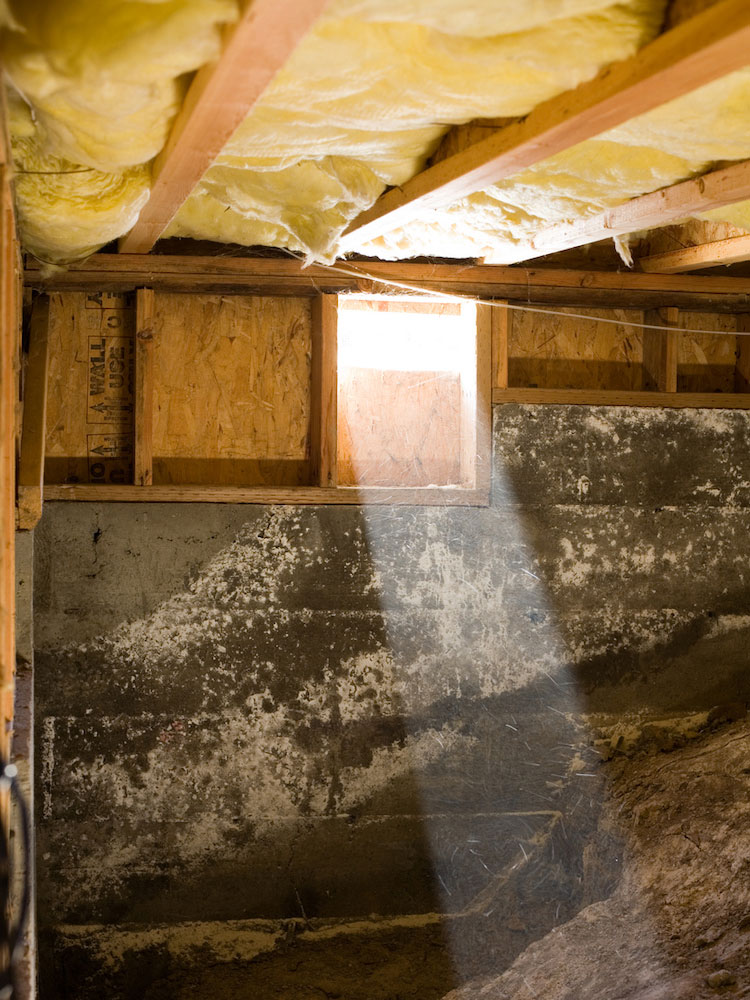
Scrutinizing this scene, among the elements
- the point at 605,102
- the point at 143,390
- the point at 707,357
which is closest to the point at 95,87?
the point at 605,102

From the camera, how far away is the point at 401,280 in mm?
3252

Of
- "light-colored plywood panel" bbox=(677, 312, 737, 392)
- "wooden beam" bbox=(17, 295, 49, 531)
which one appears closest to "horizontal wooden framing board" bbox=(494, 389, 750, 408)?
"light-colored plywood panel" bbox=(677, 312, 737, 392)

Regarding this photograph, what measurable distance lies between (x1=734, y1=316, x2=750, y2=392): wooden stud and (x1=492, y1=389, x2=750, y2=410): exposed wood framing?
15 centimetres

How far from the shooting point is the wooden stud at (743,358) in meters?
3.67

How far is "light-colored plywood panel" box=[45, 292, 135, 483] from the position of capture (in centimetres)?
315

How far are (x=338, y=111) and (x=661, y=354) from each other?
2.19 metres

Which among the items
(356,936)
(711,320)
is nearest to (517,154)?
(711,320)

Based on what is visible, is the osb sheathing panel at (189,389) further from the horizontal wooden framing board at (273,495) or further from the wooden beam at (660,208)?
the wooden beam at (660,208)

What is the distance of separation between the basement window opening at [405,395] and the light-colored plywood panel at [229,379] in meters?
0.20

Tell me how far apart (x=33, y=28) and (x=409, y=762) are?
8.80 feet

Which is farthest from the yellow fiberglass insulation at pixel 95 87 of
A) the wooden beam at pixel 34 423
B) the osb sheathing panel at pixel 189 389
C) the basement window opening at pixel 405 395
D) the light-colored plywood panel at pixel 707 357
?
the light-colored plywood panel at pixel 707 357

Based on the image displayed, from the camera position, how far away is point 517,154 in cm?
177

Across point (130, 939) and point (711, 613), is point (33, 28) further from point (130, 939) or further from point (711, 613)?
point (711, 613)

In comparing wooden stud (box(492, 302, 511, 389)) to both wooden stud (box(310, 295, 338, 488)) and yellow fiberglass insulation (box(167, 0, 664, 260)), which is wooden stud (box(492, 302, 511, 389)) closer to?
wooden stud (box(310, 295, 338, 488))
